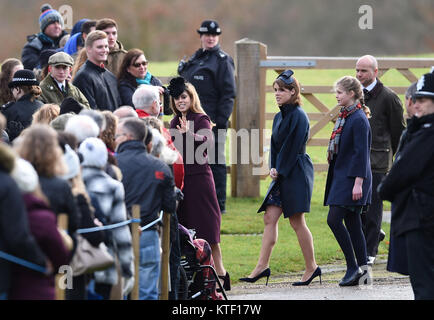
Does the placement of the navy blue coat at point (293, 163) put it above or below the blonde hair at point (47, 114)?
below

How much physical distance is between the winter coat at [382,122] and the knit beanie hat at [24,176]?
5.94 metres

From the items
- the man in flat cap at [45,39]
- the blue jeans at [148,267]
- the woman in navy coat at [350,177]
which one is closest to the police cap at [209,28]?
the man in flat cap at [45,39]

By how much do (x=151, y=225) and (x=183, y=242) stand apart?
1.11 m

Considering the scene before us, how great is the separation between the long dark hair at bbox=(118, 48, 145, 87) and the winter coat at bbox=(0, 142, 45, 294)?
4917 mm

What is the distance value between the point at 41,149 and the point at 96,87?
4452 millimetres

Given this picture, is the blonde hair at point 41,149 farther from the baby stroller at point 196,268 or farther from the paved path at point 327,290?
the paved path at point 327,290

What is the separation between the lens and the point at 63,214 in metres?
5.78

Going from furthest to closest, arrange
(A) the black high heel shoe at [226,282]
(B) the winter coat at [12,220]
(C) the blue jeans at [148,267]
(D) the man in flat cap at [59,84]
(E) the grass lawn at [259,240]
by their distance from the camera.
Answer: (E) the grass lawn at [259,240] < (D) the man in flat cap at [59,84] < (A) the black high heel shoe at [226,282] < (C) the blue jeans at [148,267] < (B) the winter coat at [12,220]

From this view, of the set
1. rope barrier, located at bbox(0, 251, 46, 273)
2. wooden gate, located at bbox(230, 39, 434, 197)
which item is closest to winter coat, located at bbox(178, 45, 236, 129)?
wooden gate, located at bbox(230, 39, 434, 197)

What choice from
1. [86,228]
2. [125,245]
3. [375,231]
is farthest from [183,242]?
[375,231]

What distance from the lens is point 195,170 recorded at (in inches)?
370

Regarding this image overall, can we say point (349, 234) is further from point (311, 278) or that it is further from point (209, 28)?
point (209, 28)

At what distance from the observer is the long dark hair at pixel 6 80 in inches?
391
